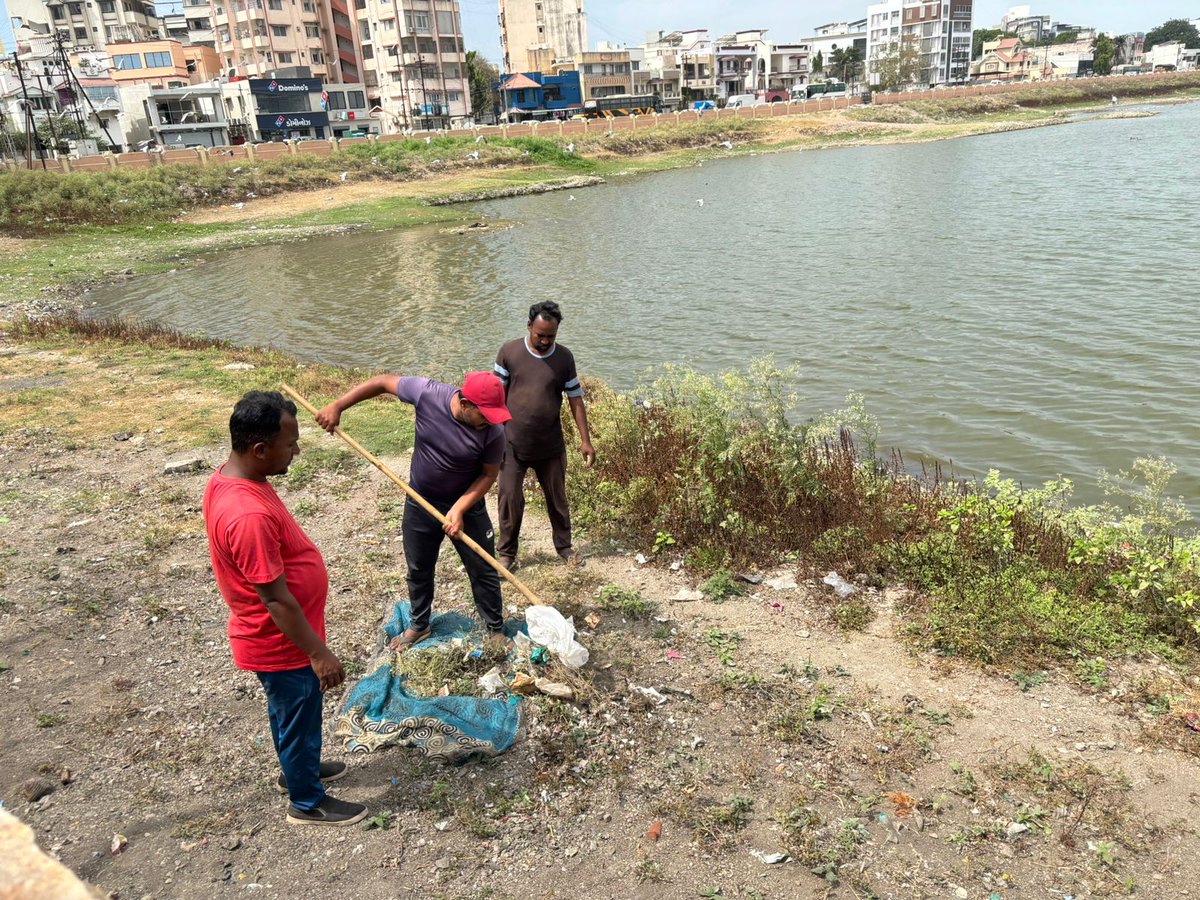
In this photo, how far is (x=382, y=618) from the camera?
227 inches

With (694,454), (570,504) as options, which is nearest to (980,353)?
(694,454)

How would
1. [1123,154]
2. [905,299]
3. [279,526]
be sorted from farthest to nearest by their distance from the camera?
[1123,154]
[905,299]
[279,526]

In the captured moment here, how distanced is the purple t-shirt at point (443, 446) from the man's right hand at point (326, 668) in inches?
60.7

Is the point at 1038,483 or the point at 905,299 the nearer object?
the point at 1038,483

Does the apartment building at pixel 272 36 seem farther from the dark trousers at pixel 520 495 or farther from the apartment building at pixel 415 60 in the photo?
the dark trousers at pixel 520 495

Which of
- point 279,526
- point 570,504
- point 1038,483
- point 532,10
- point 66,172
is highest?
point 532,10

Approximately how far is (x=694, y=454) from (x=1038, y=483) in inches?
175

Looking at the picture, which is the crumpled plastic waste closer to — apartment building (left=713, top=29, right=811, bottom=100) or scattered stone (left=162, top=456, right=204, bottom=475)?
scattered stone (left=162, top=456, right=204, bottom=475)

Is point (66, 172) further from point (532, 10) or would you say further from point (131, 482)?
point (532, 10)

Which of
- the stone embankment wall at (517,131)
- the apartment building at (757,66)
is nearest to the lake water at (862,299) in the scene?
the stone embankment wall at (517,131)

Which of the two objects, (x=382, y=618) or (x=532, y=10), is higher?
(x=532, y=10)

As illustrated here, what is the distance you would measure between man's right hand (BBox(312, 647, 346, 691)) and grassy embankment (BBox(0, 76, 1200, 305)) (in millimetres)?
22319

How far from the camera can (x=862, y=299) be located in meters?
18.0

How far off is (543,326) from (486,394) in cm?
151
